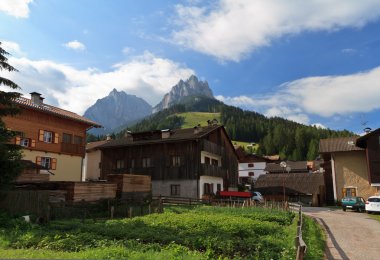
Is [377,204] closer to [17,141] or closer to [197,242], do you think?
[197,242]

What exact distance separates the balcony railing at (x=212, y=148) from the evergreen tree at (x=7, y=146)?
87.8 feet

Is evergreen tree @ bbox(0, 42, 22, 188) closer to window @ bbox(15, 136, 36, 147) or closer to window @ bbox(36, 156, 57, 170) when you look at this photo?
window @ bbox(15, 136, 36, 147)

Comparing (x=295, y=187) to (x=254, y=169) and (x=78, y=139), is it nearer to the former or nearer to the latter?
(x=78, y=139)

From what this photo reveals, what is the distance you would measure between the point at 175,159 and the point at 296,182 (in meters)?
23.3

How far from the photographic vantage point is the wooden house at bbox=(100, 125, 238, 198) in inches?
1668

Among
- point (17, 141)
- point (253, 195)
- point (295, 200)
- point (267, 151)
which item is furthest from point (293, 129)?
point (17, 141)

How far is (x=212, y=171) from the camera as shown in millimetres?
44969

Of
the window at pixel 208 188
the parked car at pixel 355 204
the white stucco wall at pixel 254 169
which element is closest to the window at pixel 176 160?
the window at pixel 208 188

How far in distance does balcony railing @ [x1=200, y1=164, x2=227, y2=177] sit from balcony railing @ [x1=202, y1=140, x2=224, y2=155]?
2.09m

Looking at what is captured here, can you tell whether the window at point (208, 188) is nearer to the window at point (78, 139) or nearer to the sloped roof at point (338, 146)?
the sloped roof at point (338, 146)

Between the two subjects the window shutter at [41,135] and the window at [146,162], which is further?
the window at [146,162]

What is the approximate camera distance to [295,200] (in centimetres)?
5459

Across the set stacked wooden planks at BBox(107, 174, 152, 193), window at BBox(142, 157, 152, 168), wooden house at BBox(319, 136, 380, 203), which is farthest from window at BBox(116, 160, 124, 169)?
wooden house at BBox(319, 136, 380, 203)

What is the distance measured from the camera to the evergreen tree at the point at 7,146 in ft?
59.4
